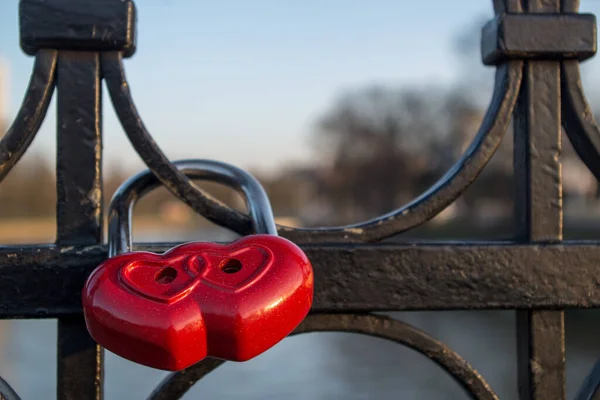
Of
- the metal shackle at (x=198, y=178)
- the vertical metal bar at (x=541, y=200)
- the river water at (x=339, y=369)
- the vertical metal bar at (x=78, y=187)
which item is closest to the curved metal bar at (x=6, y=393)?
the vertical metal bar at (x=78, y=187)

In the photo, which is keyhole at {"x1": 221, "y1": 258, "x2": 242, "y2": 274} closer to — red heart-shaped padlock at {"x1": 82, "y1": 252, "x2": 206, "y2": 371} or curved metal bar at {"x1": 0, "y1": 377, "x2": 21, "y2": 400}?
red heart-shaped padlock at {"x1": 82, "y1": 252, "x2": 206, "y2": 371}

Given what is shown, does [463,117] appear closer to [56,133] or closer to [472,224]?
[472,224]

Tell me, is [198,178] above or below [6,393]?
above

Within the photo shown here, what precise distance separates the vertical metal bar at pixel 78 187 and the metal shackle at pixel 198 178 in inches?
1.0

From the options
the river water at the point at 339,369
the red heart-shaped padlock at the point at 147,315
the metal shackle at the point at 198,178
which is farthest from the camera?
the river water at the point at 339,369

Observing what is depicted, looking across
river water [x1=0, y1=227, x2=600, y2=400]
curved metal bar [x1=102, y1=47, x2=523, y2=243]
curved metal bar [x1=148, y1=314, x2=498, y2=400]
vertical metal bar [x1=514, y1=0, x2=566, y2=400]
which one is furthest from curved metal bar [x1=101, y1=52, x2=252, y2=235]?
river water [x1=0, y1=227, x2=600, y2=400]

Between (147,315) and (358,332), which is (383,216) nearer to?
(358,332)

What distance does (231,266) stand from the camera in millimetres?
406

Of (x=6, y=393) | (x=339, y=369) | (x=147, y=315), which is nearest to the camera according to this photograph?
(x=147, y=315)

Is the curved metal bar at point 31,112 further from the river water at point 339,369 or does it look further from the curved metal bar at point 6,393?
the river water at point 339,369

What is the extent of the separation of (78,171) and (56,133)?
37 millimetres

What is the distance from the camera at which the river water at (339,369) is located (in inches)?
201

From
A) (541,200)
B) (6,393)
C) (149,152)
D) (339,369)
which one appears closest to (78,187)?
(149,152)

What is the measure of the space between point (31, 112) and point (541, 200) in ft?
1.43
